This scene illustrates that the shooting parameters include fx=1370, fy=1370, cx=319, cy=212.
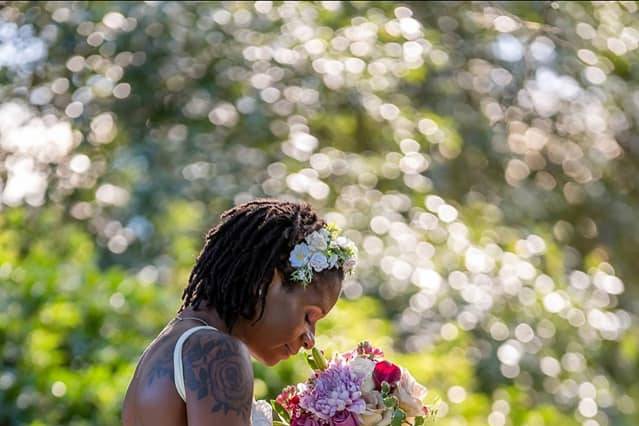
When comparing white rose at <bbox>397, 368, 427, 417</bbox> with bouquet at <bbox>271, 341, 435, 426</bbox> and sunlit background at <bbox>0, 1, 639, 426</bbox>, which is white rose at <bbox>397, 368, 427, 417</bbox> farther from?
sunlit background at <bbox>0, 1, 639, 426</bbox>

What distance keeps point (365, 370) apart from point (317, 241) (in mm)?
425

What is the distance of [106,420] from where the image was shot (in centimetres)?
575

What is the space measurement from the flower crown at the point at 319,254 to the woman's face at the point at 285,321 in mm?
32

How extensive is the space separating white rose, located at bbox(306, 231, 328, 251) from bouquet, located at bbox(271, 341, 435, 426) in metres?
0.35

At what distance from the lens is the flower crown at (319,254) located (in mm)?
3303

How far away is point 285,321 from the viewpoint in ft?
10.7

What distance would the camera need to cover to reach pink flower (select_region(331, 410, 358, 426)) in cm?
345

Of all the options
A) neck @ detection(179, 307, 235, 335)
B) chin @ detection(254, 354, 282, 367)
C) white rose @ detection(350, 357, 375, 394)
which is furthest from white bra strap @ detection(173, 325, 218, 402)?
white rose @ detection(350, 357, 375, 394)

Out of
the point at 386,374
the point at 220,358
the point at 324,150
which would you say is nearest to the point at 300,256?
the point at 220,358

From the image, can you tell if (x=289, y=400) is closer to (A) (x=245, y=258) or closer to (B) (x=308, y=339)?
(B) (x=308, y=339)

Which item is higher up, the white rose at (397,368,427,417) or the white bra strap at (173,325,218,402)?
the white bra strap at (173,325,218,402)

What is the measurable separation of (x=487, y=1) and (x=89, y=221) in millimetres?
2841

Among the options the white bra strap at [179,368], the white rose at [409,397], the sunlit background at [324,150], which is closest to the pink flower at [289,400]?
the white rose at [409,397]

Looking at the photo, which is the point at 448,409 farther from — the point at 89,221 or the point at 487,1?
the point at 89,221
